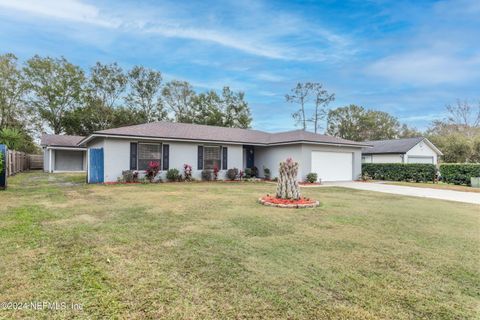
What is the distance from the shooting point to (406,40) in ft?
46.0

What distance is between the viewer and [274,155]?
1911 centimetres

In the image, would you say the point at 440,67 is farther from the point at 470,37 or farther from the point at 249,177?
the point at 249,177

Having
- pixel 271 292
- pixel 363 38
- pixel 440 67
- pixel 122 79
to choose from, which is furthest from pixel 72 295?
pixel 122 79

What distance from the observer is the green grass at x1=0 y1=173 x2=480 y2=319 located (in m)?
2.65

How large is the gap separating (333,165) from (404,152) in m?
10.2

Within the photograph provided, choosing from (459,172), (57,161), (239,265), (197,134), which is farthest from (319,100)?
(239,265)

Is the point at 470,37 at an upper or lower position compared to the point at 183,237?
upper

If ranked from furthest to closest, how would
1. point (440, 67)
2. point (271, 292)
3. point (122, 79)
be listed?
point (122, 79)
point (440, 67)
point (271, 292)

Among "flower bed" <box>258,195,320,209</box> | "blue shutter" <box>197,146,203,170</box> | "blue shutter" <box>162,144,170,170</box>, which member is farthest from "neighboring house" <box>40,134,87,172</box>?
"flower bed" <box>258,195,320,209</box>

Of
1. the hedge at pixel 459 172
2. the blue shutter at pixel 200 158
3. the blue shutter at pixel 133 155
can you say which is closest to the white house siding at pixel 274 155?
the blue shutter at pixel 200 158

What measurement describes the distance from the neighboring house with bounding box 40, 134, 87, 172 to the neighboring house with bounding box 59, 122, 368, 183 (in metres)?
8.98

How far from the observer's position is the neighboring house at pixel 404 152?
25.0 metres

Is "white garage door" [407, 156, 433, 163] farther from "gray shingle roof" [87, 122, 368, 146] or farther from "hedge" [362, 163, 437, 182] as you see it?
"gray shingle roof" [87, 122, 368, 146]

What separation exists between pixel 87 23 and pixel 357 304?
14.9 metres
